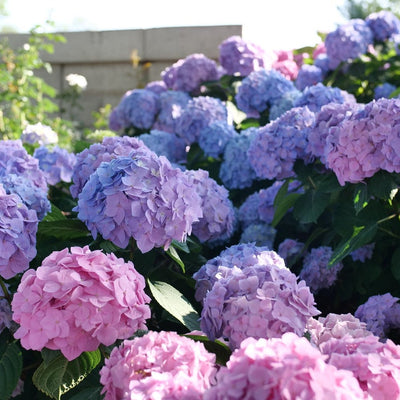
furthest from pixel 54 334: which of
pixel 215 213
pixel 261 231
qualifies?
pixel 261 231

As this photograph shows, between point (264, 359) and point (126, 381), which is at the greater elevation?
point (264, 359)

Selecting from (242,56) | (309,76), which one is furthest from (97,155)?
(309,76)

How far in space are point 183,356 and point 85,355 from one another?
1.17 ft

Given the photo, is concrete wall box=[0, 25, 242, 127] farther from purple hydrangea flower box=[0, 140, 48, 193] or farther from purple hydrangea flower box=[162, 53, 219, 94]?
purple hydrangea flower box=[0, 140, 48, 193]

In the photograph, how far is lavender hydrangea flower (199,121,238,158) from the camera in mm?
2834

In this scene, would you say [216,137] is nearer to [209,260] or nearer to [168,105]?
[168,105]

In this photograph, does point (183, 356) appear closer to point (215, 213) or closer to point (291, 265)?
point (215, 213)

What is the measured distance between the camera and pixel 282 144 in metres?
2.14

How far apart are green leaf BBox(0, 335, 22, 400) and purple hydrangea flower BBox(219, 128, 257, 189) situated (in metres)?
1.34

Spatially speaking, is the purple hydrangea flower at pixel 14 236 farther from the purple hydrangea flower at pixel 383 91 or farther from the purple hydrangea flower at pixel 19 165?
the purple hydrangea flower at pixel 383 91

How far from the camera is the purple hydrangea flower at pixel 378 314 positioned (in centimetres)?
172

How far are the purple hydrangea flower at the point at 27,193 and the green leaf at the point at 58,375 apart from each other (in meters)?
0.55

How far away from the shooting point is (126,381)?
1026mm

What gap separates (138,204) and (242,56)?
→ 232cm
